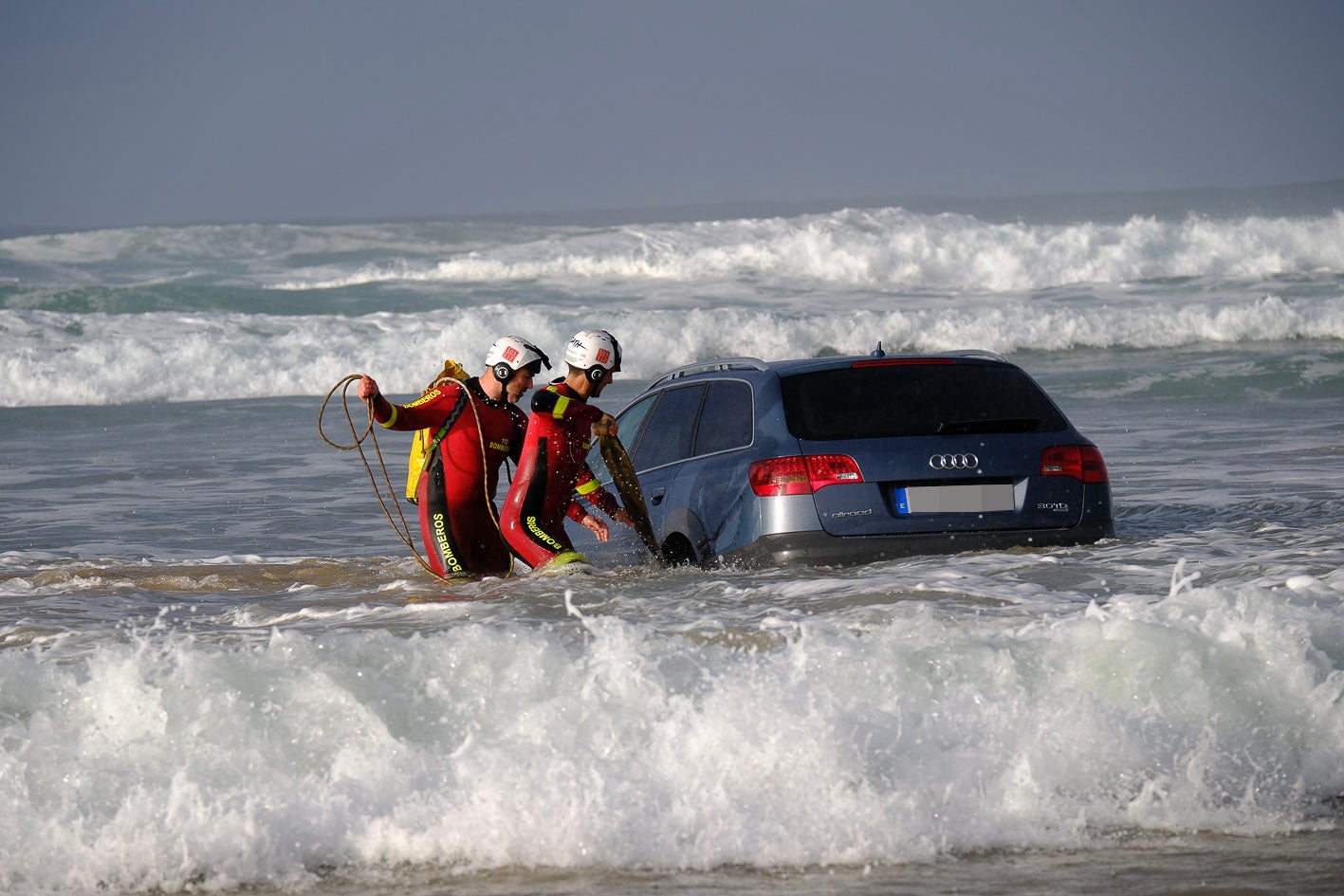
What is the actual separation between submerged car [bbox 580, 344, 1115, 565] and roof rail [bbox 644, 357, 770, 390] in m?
0.04

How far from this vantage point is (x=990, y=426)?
804 cm

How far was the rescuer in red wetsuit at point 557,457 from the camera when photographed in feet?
26.6

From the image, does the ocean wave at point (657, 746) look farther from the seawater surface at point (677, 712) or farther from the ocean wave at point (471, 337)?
the ocean wave at point (471, 337)

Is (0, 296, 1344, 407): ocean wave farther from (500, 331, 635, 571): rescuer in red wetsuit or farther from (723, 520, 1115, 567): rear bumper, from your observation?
(723, 520, 1115, 567): rear bumper

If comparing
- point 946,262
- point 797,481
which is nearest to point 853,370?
point 797,481

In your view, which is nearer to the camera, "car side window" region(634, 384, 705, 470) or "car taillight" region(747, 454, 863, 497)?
"car taillight" region(747, 454, 863, 497)

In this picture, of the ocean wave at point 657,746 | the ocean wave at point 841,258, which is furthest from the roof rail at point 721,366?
the ocean wave at point 841,258

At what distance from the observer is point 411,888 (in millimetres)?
4875

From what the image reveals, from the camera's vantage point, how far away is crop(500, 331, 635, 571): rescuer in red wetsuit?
8117 millimetres

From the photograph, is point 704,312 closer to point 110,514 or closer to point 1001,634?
point 110,514

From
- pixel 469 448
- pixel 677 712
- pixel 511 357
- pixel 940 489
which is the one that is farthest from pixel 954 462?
pixel 677 712

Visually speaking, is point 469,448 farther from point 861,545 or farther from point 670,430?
point 861,545

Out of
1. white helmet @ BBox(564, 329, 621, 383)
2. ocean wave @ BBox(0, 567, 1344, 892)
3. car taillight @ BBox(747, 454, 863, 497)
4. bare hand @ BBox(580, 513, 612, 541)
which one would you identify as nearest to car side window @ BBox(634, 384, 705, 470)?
bare hand @ BBox(580, 513, 612, 541)

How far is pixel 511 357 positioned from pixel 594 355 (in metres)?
0.55
